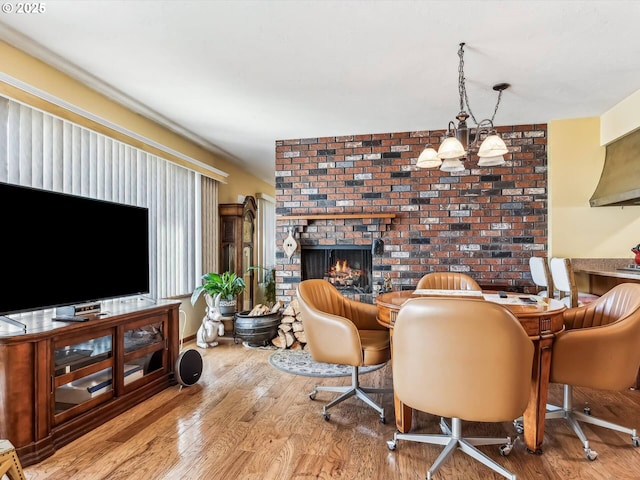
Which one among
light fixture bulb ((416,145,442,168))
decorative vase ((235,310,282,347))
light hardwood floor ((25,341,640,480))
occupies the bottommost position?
light hardwood floor ((25,341,640,480))

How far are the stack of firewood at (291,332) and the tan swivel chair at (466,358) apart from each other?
2459mm

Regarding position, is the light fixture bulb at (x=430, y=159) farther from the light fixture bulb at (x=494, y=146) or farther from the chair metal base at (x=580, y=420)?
the chair metal base at (x=580, y=420)

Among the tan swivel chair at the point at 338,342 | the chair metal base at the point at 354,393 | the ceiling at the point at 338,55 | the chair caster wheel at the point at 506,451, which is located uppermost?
the ceiling at the point at 338,55

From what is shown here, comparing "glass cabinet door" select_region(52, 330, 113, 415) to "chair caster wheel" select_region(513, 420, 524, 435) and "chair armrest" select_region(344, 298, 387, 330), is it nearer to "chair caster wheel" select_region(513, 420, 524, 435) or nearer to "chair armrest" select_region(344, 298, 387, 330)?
"chair armrest" select_region(344, 298, 387, 330)

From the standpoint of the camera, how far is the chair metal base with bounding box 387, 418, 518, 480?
1.74m

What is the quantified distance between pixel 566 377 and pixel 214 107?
10.9ft

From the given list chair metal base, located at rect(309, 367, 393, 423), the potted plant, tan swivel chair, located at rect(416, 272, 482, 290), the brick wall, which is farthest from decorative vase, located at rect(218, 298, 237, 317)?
tan swivel chair, located at rect(416, 272, 482, 290)

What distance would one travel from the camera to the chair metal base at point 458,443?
1736mm

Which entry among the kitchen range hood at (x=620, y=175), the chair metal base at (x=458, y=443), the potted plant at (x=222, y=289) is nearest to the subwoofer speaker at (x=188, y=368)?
the potted plant at (x=222, y=289)

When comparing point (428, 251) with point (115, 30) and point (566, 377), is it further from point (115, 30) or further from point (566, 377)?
point (115, 30)

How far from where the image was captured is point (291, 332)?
418 cm

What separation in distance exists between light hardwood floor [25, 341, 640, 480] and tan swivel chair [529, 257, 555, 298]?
103 centimetres

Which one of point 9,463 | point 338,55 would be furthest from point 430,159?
point 9,463

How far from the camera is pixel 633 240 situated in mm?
3779
